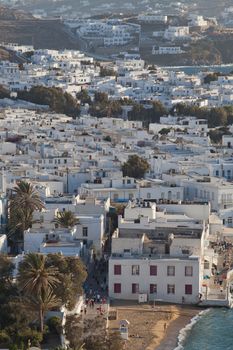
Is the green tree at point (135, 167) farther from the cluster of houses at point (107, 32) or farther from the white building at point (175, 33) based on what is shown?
the white building at point (175, 33)

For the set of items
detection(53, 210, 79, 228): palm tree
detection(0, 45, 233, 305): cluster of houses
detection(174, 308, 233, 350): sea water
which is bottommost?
detection(174, 308, 233, 350): sea water

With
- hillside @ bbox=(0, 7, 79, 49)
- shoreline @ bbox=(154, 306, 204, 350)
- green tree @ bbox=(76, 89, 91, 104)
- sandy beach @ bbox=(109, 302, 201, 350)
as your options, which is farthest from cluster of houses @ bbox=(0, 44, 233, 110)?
shoreline @ bbox=(154, 306, 204, 350)

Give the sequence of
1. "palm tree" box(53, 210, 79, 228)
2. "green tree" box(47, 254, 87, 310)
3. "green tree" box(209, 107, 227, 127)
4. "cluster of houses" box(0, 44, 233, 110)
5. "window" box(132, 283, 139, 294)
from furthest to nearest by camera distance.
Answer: "cluster of houses" box(0, 44, 233, 110) → "green tree" box(209, 107, 227, 127) → "palm tree" box(53, 210, 79, 228) → "window" box(132, 283, 139, 294) → "green tree" box(47, 254, 87, 310)

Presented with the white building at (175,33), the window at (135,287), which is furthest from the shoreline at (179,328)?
the white building at (175,33)

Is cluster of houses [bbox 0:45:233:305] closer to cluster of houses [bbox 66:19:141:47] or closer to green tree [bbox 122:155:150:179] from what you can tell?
green tree [bbox 122:155:150:179]

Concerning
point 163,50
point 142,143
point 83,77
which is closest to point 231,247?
point 142,143

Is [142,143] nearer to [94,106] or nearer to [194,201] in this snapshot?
[194,201]
